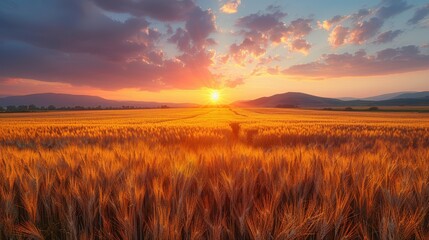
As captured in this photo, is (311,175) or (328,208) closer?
(328,208)

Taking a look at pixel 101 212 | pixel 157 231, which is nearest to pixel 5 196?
pixel 101 212

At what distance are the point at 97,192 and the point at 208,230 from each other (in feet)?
2.48

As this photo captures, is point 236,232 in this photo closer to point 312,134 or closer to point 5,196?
point 5,196

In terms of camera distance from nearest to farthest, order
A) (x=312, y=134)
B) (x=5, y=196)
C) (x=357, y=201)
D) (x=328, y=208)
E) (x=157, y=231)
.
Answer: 1. (x=157, y=231)
2. (x=328, y=208)
3. (x=5, y=196)
4. (x=357, y=201)
5. (x=312, y=134)

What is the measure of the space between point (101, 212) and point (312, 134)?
785cm

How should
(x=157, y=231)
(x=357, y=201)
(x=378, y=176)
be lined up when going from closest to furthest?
(x=157, y=231), (x=357, y=201), (x=378, y=176)

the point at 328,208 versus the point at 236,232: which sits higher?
the point at 328,208

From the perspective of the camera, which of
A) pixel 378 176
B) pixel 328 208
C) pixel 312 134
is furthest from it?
pixel 312 134

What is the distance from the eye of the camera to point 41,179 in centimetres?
173

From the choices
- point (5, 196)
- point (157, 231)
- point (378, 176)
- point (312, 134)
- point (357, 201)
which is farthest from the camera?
point (312, 134)

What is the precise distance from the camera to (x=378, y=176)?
5.87 ft

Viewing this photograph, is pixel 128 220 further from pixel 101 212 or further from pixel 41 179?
pixel 41 179

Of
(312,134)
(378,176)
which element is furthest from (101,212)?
(312,134)

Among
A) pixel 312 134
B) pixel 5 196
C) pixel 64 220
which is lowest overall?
pixel 312 134
